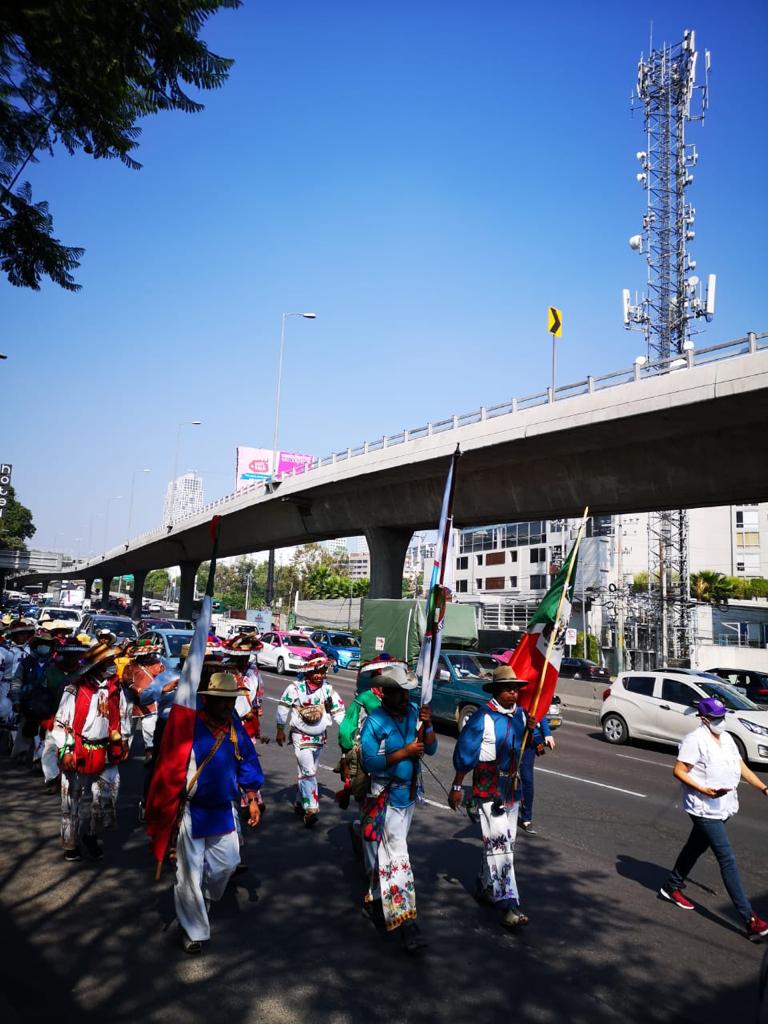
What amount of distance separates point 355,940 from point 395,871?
1.78 ft

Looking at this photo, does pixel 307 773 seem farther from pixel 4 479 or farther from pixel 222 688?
pixel 4 479

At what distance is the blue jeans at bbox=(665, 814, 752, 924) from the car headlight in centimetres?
788

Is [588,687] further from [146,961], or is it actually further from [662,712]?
[146,961]

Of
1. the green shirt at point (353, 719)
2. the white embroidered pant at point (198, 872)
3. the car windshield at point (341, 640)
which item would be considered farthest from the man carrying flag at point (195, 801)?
the car windshield at point (341, 640)

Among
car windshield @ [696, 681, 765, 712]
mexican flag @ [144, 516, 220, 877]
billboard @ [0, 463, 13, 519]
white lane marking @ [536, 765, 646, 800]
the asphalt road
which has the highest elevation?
billboard @ [0, 463, 13, 519]

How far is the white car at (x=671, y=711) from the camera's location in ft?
42.4

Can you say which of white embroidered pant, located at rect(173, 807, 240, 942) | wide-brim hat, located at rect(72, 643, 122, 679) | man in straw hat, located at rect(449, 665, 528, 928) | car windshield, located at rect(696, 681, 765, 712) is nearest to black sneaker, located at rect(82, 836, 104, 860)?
wide-brim hat, located at rect(72, 643, 122, 679)

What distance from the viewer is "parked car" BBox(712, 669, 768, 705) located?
65.5ft

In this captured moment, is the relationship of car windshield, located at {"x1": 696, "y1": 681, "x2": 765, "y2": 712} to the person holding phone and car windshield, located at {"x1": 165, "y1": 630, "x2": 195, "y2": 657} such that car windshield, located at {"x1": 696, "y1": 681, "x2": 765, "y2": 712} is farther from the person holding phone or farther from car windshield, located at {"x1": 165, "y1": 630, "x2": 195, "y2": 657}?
car windshield, located at {"x1": 165, "y1": 630, "x2": 195, "y2": 657}

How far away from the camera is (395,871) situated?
482 cm

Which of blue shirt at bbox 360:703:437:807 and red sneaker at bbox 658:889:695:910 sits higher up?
blue shirt at bbox 360:703:437:807

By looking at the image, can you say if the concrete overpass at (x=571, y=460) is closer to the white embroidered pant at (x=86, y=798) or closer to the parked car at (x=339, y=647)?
the parked car at (x=339, y=647)

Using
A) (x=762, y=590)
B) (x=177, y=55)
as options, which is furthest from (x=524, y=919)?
(x=762, y=590)

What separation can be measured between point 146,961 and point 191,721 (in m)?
1.43
